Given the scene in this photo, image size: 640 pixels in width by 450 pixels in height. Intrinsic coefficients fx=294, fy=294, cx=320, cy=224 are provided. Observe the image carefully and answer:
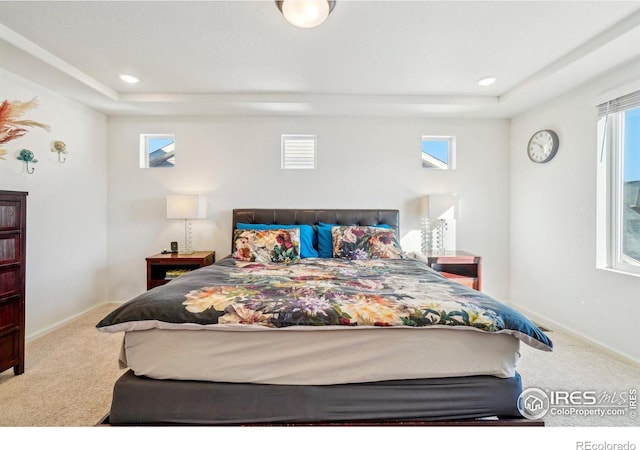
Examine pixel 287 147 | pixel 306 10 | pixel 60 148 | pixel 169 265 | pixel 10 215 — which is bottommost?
pixel 169 265

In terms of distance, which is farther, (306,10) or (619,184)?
(619,184)

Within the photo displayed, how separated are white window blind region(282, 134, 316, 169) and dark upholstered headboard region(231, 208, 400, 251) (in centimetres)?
67

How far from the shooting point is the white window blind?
386 cm

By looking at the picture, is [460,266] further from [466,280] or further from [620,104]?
[620,104]

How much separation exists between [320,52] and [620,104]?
254 centimetres

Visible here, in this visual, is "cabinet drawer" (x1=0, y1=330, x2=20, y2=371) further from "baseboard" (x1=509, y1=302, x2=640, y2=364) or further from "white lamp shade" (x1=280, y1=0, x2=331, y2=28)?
"baseboard" (x1=509, y1=302, x2=640, y2=364)

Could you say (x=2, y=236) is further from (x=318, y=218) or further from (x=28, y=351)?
(x=318, y=218)

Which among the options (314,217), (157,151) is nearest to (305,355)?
(314,217)

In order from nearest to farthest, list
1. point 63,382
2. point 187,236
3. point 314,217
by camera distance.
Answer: point 63,382, point 314,217, point 187,236

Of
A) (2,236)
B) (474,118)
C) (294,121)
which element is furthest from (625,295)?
(2,236)

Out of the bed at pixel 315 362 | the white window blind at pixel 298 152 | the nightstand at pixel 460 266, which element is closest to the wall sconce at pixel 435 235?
the nightstand at pixel 460 266

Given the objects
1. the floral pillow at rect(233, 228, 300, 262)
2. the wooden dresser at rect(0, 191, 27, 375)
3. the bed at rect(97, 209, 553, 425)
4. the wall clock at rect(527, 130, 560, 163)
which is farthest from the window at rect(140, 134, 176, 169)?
the wall clock at rect(527, 130, 560, 163)

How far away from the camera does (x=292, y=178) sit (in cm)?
377
